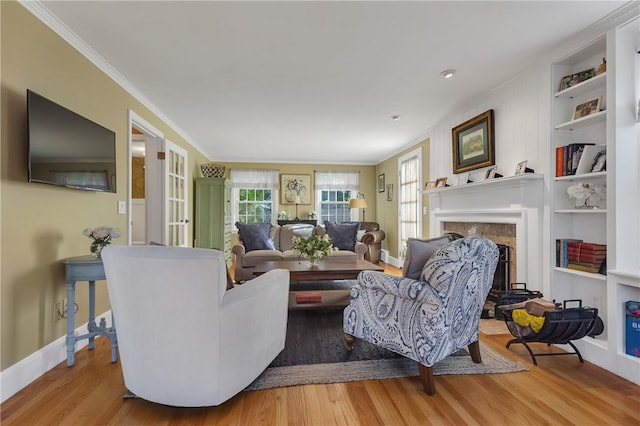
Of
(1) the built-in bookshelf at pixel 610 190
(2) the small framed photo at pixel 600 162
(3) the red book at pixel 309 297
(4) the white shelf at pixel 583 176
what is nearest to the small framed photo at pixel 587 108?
(1) the built-in bookshelf at pixel 610 190

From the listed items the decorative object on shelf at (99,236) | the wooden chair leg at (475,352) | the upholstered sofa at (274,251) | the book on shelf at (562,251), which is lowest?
the wooden chair leg at (475,352)

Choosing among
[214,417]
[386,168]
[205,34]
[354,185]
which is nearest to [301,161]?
[354,185]

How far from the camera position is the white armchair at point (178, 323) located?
1.52 m

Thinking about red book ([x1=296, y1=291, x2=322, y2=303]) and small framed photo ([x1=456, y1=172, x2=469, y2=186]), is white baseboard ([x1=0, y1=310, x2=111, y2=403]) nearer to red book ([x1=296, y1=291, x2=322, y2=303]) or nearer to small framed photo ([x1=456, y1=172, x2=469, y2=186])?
red book ([x1=296, y1=291, x2=322, y2=303])

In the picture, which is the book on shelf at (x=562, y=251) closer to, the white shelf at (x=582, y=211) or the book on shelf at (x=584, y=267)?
the book on shelf at (x=584, y=267)

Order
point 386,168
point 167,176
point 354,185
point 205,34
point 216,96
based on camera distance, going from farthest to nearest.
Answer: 1. point 354,185
2. point 386,168
3. point 167,176
4. point 216,96
5. point 205,34

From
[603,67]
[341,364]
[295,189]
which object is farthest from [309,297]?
[295,189]

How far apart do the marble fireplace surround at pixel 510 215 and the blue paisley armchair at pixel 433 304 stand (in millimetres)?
1081

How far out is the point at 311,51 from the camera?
2576 millimetres

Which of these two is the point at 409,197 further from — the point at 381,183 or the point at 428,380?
the point at 428,380

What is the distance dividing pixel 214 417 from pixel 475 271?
5.42 ft

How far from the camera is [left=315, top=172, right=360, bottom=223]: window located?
7.69 metres

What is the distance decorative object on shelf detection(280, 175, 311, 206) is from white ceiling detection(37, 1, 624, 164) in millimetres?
3193

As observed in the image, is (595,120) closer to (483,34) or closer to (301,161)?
(483,34)
